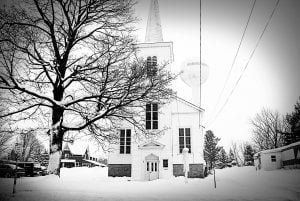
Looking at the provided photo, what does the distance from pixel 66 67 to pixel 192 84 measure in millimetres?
18012

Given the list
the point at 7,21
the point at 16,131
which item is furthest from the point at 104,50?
the point at 16,131

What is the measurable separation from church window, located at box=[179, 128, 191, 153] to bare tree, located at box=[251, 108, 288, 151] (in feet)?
26.5

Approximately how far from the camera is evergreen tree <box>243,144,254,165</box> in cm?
1188

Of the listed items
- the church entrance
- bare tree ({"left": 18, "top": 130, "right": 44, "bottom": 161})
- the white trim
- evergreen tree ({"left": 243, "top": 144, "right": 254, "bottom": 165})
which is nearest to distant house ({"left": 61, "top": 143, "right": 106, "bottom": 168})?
bare tree ({"left": 18, "top": 130, "right": 44, "bottom": 161})

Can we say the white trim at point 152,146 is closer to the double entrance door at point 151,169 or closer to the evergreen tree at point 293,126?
the double entrance door at point 151,169

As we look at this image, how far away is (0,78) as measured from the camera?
7.19m

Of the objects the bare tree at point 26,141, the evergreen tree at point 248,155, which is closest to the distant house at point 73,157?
the bare tree at point 26,141

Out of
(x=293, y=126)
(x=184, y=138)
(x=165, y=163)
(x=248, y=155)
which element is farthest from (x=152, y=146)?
(x=293, y=126)

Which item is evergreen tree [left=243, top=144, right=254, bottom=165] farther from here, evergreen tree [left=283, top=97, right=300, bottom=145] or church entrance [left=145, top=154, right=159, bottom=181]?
church entrance [left=145, top=154, right=159, bottom=181]

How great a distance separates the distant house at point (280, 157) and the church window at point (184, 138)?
6.71 metres

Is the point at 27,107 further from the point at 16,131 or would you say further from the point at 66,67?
the point at 66,67

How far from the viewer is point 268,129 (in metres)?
8.83

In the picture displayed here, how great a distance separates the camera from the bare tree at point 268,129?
27.6 ft

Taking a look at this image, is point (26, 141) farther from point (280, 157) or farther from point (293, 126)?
point (293, 126)
